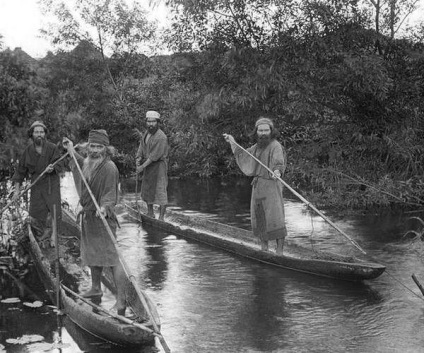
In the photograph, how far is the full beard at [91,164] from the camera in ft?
20.4

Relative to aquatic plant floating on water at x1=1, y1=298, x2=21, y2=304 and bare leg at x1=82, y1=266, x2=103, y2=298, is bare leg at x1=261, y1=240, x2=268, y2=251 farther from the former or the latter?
aquatic plant floating on water at x1=1, y1=298, x2=21, y2=304

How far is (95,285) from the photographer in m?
6.49

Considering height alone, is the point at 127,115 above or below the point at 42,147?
above

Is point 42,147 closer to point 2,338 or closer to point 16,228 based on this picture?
point 16,228

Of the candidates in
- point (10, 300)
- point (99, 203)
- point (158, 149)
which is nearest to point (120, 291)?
point (99, 203)

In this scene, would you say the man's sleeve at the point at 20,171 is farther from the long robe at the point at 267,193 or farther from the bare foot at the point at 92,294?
the long robe at the point at 267,193

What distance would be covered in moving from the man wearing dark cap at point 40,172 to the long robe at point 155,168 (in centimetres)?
265

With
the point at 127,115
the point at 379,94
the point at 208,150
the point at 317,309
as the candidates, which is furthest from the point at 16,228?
the point at 127,115

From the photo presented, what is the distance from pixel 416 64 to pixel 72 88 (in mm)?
17186

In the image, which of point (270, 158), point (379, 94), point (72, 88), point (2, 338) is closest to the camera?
point (2, 338)

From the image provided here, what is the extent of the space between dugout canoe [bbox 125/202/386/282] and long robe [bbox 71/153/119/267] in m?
2.66

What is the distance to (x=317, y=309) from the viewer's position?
6.51 m

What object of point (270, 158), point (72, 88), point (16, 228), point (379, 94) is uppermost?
point (72, 88)

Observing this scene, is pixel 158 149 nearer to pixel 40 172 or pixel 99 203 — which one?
pixel 40 172
